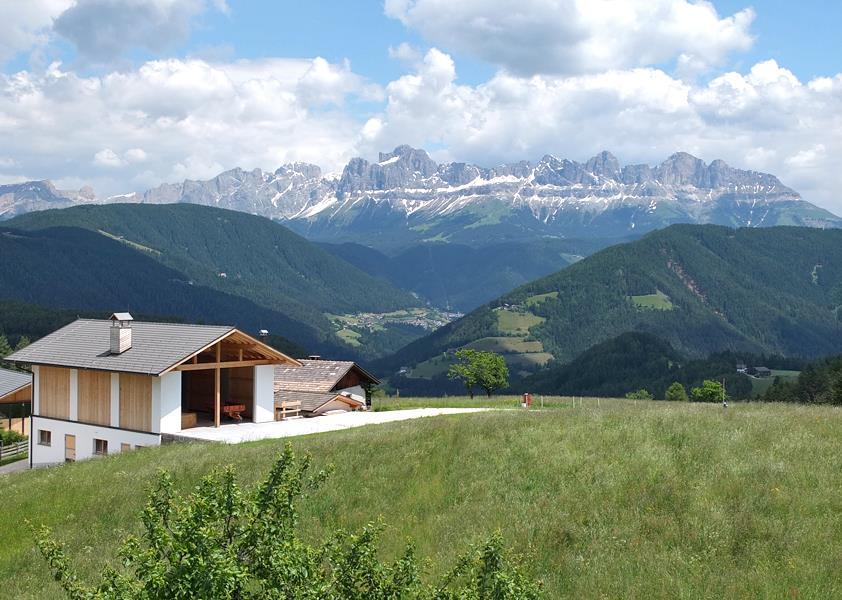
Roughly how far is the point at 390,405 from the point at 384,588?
43362mm

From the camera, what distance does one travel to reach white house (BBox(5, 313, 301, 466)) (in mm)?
37750

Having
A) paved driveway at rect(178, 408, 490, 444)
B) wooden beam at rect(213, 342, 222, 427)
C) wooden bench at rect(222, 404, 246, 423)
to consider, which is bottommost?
paved driveway at rect(178, 408, 490, 444)

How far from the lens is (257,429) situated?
124ft

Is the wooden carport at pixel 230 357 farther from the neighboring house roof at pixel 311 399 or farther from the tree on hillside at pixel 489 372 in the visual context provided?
the tree on hillside at pixel 489 372

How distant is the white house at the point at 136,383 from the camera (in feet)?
124

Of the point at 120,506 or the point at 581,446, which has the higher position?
the point at 581,446

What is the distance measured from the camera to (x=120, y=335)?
40719mm

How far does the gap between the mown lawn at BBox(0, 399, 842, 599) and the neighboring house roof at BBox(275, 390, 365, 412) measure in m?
17.0

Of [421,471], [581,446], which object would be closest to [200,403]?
[421,471]

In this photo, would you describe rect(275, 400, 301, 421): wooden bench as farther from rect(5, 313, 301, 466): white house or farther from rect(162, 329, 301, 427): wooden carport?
rect(162, 329, 301, 427): wooden carport

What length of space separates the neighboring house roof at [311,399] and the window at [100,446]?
960cm

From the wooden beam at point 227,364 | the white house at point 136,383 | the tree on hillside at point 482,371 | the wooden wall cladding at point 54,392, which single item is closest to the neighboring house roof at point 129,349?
the white house at point 136,383

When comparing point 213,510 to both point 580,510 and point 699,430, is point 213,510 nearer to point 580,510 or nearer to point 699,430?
point 580,510

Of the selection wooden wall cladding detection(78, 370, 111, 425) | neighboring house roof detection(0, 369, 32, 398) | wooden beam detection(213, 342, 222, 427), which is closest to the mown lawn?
wooden beam detection(213, 342, 222, 427)
